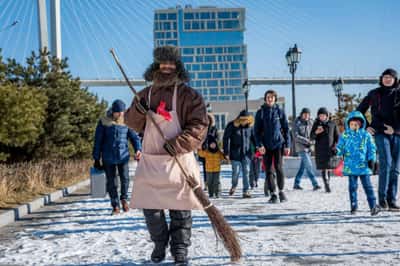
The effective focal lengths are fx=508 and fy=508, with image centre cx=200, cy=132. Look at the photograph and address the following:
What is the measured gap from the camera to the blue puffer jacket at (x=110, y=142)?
6797 millimetres

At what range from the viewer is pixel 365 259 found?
141 inches

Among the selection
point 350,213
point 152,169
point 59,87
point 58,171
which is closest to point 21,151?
point 58,171

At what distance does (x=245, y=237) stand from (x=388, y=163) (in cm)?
222

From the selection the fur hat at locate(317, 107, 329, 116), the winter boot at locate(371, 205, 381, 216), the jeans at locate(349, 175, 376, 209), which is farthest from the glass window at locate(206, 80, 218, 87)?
the winter boot at locate(371, 205, 381, 216)

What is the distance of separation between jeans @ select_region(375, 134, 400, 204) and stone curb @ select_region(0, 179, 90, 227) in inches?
181

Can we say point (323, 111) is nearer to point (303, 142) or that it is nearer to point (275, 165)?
point (303, 142)

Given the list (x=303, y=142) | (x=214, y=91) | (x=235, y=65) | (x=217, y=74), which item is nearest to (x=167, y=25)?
(x=217, y=74)

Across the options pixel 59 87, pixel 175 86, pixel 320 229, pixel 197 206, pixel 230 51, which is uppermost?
pixel 230 51

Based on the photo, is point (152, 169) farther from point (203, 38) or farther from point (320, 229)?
point (203, 38)

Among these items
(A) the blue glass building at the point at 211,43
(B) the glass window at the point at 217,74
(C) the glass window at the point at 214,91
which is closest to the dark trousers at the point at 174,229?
(A) the blue glass building at the point at 211,43

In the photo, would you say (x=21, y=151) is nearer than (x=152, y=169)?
No

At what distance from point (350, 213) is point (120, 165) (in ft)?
10.1

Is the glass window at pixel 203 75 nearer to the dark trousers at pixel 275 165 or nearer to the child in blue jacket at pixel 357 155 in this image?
the dark trousers at pixel 275 165

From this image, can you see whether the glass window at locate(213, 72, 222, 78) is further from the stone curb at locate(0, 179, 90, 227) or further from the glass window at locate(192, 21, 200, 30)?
the stone curb at locate(0, 179, 90, 227)
